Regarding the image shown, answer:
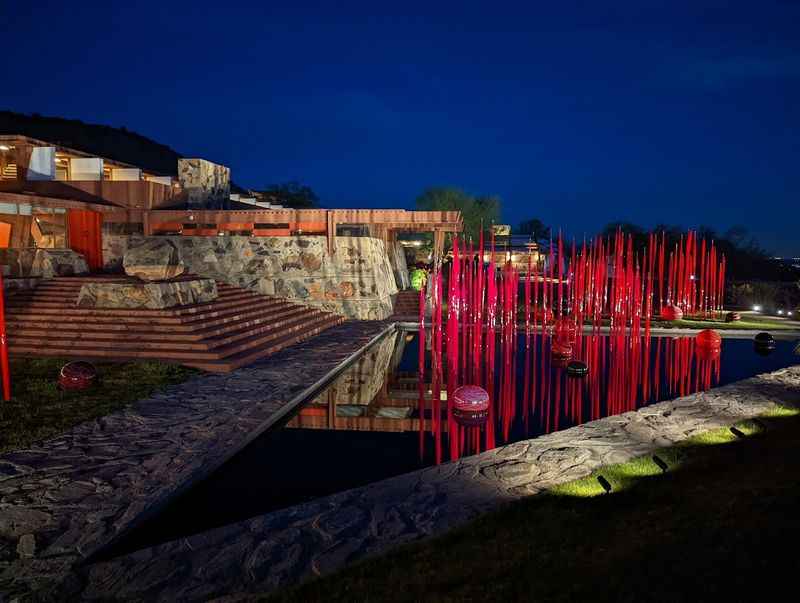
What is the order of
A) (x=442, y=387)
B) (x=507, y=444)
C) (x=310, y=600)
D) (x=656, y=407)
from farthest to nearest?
(x=442, y=387)
(x=656, y=407)
(x=507, y=444)
(x=310, y=600)

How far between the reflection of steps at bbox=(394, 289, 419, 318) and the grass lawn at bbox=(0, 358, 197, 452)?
1501 cm

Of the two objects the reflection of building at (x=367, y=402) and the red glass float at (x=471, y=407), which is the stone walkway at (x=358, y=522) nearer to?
the red glass float at (x=471, y=407)

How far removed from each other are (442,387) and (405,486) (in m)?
5.69

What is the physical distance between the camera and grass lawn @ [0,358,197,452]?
750 cm

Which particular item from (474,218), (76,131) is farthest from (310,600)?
(76,131)

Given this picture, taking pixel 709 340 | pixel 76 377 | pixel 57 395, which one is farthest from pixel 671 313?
pixel 57 395

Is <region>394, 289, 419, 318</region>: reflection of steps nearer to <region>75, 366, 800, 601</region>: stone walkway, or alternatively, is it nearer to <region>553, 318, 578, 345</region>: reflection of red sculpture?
<region>553, 318, 578, 345</region>: reflection of red sculpture

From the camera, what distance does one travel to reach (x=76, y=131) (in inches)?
2859

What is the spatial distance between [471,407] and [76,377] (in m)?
7.27

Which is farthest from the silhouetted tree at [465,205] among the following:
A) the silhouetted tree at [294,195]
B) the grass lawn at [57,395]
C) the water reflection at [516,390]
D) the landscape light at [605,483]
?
the landscape light at [605,483]

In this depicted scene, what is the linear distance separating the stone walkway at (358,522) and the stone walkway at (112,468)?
1.72ft

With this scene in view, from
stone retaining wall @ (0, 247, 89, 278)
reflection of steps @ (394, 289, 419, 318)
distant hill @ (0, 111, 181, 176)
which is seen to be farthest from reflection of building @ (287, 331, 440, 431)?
distant hill @ (0, 111, 181, 176)

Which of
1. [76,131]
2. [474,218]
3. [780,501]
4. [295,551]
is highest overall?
[76,131]

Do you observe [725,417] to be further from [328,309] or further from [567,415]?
[328,309]
